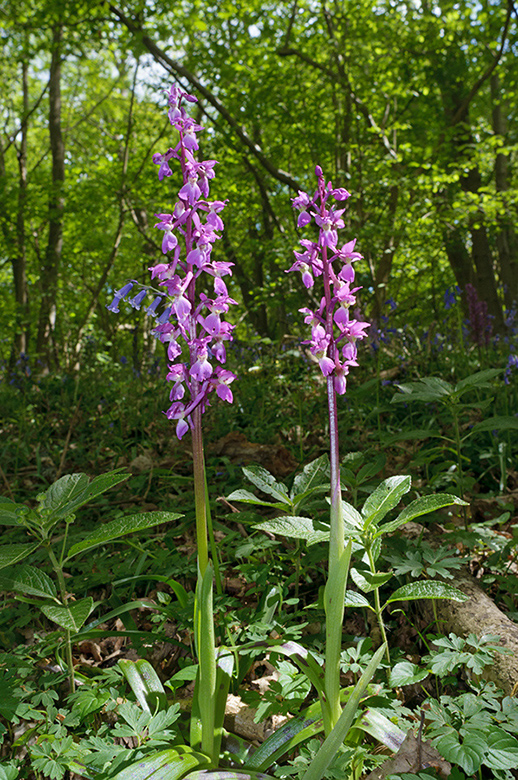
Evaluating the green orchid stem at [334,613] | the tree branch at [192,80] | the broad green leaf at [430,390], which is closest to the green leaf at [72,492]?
the green orchid stem at [334,613]

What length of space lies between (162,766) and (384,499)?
2.65 feet

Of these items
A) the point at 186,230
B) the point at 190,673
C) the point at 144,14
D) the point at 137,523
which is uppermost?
the point at 144,14

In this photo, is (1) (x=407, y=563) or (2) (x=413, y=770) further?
(1) (x=407, y=563)

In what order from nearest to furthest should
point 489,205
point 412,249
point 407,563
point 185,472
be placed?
point 407,563 < point 185,472 < point 489,205 < point 412,249

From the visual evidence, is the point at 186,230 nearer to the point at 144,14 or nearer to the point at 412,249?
the point at 412,249

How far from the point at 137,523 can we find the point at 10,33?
903 cm

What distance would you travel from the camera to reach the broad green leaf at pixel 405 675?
4.17ft

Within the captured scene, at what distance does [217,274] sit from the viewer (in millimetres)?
1343

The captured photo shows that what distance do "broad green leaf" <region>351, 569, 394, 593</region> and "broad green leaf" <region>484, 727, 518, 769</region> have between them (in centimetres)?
38

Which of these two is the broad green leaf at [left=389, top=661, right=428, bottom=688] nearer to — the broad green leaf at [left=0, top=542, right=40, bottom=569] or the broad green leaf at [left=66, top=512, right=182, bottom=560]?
the broad green leaf at [left=66, top=512, right=182, bottom=560]

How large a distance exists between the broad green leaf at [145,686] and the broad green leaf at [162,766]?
0.22m

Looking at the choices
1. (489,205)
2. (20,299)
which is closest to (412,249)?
(489,205)

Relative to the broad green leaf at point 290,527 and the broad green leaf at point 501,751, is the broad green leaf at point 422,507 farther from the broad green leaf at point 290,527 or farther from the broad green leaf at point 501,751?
the broad green leaf at point 501,751

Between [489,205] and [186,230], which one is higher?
[489,205]
